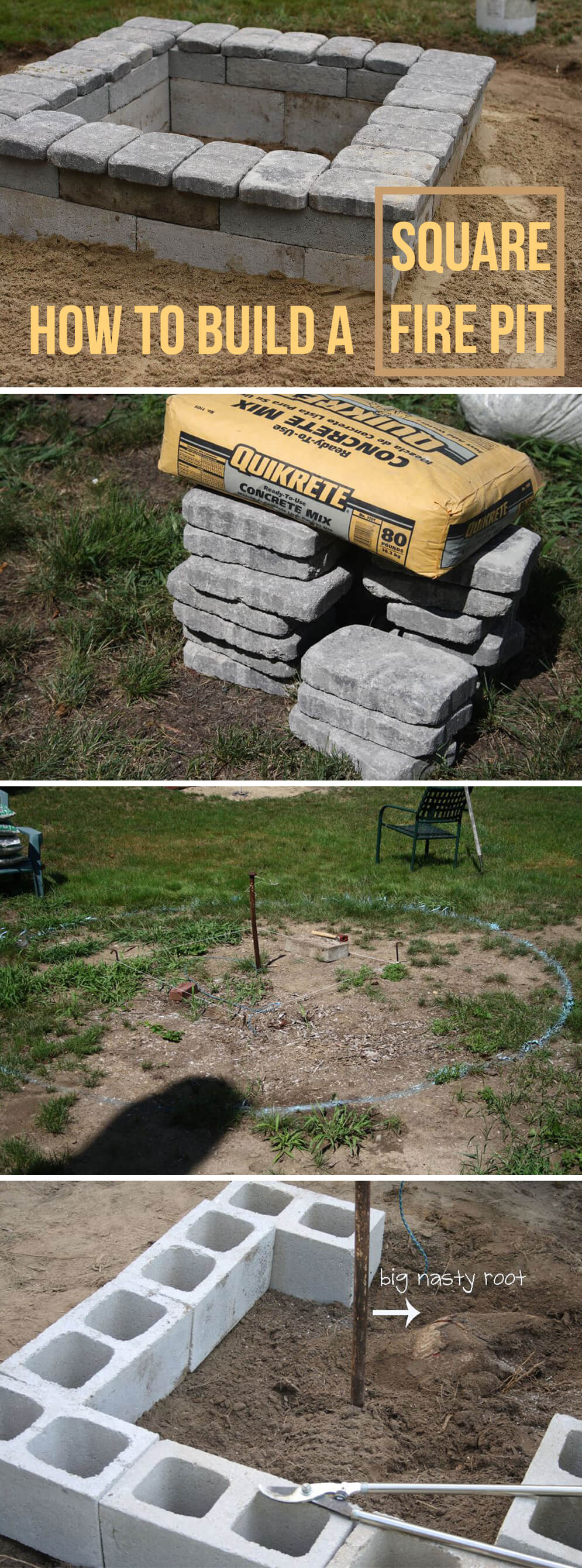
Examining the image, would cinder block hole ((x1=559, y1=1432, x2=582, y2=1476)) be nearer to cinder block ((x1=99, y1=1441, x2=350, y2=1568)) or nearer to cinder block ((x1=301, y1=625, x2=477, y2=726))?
→ cinder block ((x1=99, y1=1441, x2=350, y2=1568))

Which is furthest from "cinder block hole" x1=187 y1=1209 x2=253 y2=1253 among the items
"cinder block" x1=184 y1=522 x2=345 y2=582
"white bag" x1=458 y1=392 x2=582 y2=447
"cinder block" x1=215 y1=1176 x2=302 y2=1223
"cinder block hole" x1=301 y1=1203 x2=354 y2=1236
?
"white bag" x1=458 y1=392 x2=582 y2=447

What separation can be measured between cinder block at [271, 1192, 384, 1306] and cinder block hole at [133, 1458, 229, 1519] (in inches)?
39.6

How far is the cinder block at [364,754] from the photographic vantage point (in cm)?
325

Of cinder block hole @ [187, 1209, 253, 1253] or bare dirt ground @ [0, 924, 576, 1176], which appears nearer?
bare dirt ground @ [0, 924, 576, 1176]

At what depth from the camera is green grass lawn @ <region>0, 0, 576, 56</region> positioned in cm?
1304

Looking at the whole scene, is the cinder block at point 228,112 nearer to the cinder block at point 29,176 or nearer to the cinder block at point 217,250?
the cinder block at point 29,176

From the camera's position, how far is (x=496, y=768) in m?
3.27

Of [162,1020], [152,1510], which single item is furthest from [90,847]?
[152,1510]

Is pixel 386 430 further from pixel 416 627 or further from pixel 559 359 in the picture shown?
pixel 559 359

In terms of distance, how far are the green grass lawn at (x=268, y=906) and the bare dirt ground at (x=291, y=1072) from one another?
0.03 meters

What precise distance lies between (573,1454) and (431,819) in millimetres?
2251

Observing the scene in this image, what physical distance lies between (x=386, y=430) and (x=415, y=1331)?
323 cm

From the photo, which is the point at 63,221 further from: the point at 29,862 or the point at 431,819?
the point at 431,819

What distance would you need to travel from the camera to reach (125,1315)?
4.62 metres
